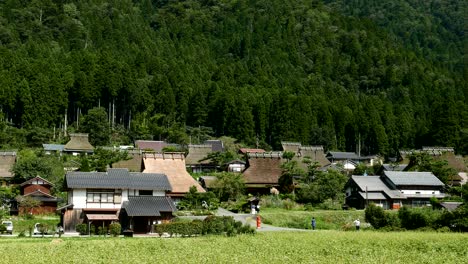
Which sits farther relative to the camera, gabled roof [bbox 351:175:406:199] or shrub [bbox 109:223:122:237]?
gabled roof [bbox 351:175:406:199]

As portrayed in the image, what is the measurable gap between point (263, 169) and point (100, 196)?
15092 mm

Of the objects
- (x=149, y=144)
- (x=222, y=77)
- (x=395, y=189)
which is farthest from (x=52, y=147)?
(x=222, y=77)

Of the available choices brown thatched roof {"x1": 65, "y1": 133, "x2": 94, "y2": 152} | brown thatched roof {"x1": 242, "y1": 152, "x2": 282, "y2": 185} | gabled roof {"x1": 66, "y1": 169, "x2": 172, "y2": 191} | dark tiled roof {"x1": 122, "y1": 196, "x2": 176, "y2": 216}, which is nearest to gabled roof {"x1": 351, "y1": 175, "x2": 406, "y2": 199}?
brown thatched roof {"x1": 242, "y1": 152, "x2": 282, "y2": 185}

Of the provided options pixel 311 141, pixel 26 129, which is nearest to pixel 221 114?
pixel 311 141

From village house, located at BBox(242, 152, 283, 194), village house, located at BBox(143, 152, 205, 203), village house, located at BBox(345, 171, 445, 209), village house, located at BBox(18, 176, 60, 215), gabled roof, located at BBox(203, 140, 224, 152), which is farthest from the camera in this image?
gabled roof, located at BBox(203, 140, 224, 152)

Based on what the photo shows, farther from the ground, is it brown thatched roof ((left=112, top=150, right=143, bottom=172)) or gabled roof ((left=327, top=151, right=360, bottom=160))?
gabled roof ((left=327, top=151, right=360, bottom=160))

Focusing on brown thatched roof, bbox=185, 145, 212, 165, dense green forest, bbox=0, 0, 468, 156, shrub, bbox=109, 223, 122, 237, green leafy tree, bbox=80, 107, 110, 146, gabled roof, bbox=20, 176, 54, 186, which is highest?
dense green forest, bbox=0, 0, 468, 156

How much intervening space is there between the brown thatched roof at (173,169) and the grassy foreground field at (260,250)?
14.0m

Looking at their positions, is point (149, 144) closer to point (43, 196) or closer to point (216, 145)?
point (216, 145)

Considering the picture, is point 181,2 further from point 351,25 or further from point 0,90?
point 0,90

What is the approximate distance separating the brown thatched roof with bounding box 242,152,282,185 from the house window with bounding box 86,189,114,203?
1281 cm

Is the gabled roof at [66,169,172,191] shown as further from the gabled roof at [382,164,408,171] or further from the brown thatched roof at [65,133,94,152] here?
the gabled roof at [382,164,408,171]

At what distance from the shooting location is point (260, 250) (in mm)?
20938

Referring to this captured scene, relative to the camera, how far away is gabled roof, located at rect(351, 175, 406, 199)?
42562 mm
